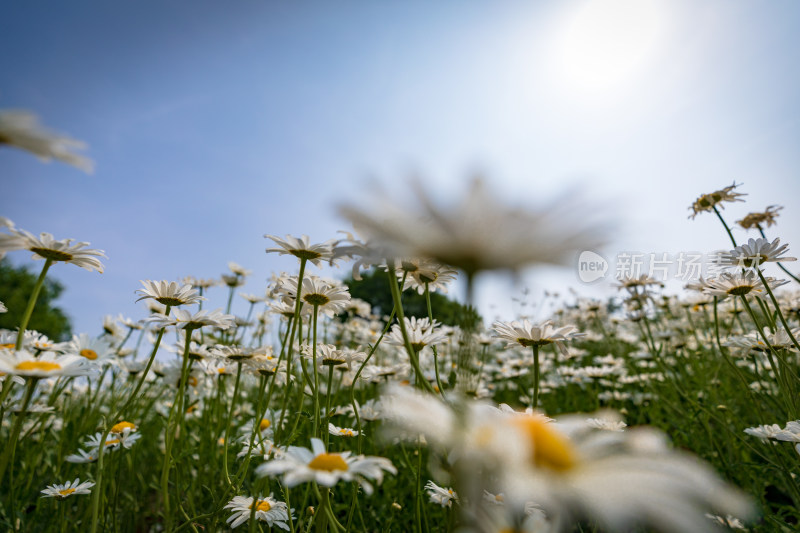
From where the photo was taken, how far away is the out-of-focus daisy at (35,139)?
2.37 feet

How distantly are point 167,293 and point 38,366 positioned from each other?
26.9 inches

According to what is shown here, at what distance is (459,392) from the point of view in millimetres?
621

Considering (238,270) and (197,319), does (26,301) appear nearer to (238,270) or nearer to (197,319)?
(238,270)

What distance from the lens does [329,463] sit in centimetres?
79

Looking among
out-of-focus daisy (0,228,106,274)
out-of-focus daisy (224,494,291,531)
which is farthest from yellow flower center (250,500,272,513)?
out-of-focus daisy (0,228,106,274)

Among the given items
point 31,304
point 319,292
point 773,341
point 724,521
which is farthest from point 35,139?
point 724,521

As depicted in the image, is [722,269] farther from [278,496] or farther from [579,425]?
[278,496]

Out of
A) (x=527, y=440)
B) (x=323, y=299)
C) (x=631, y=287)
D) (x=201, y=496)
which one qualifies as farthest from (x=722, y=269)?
(x=201, y=496)

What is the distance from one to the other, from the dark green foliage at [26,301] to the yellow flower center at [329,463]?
25686 mm

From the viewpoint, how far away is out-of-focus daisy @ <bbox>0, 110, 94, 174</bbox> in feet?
2.37

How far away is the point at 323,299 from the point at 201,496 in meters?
1.79

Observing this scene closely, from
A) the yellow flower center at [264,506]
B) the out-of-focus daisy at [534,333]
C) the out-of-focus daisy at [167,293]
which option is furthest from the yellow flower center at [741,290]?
the out-of-focus daisy at [167,293]

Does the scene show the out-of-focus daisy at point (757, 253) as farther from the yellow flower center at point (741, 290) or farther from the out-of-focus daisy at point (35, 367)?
the out-of-focus daisy at point (35, 367)

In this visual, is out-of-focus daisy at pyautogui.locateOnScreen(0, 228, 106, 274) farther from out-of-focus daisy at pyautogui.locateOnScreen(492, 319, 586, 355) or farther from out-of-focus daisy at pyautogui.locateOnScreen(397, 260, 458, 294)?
out-of-focus daisy at pyautogui.locateOnScreen(492, 319, 586, 355)
